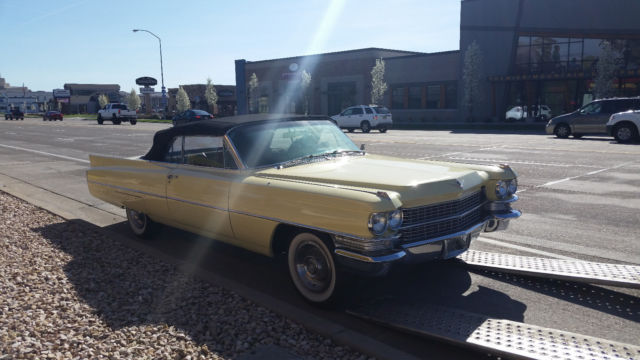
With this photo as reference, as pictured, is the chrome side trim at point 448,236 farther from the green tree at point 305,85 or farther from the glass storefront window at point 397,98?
the green tree at point 305,85

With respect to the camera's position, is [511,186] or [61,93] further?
[61,93]

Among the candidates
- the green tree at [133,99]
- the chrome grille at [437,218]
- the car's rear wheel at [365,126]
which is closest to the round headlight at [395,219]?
the chrome grille at [437,218]

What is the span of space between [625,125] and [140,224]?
776 inches

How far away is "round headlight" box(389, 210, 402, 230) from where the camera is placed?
3.74 meters

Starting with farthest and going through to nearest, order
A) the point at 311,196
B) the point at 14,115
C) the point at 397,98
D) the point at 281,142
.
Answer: the point at 14,115 → the point at 397,98 → the point at 281,142 → the point at 311,196

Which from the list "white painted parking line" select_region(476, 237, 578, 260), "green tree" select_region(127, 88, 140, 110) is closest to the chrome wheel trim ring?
"white painted parking line" select_region(476, 237, 578, 260)

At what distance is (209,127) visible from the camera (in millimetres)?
5457

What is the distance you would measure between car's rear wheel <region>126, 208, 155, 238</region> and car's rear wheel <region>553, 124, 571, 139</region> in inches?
865

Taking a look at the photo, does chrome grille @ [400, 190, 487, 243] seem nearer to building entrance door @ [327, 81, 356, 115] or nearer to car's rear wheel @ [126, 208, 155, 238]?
car's rear wheel @ [126, 208, 155, 238]

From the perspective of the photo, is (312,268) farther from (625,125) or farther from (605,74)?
(605,74)

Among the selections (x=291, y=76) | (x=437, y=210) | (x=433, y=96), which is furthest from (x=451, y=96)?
(x=437, y=210)

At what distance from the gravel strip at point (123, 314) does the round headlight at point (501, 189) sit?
7.92 feet

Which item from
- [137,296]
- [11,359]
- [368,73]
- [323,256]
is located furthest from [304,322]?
[368,73]

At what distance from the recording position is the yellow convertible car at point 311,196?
12.6ft
